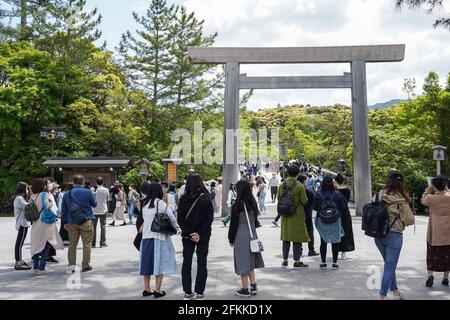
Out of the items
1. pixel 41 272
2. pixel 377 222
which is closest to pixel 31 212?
pixel 41 272

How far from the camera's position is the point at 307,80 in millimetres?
16062

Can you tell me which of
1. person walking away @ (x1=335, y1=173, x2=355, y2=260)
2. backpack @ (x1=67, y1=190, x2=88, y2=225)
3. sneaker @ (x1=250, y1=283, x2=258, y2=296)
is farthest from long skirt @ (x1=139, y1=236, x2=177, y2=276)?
person walking away @ (x1=335, y1=173, x2=355, y2=260)

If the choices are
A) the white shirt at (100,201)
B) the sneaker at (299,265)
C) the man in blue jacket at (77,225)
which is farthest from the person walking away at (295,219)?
the white shirt at (100,201)

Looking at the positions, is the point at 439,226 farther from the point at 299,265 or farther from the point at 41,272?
the point at 41,272

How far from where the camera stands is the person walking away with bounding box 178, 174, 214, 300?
551cm

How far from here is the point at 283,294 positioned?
5797 millimetres

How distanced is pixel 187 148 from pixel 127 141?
12.2 ft

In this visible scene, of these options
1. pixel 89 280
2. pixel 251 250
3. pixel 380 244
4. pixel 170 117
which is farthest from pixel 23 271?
pixel 170 117

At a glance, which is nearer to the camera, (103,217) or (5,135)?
(103,217)

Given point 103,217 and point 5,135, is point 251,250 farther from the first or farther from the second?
point 5,135

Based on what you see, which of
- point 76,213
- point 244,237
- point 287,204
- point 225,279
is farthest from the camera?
point 76,213

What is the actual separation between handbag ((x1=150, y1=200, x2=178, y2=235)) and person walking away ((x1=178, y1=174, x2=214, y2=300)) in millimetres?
132

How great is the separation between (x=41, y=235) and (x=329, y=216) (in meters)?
4.91

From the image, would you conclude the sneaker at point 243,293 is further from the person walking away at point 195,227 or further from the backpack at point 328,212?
the backpack at point 328,212
